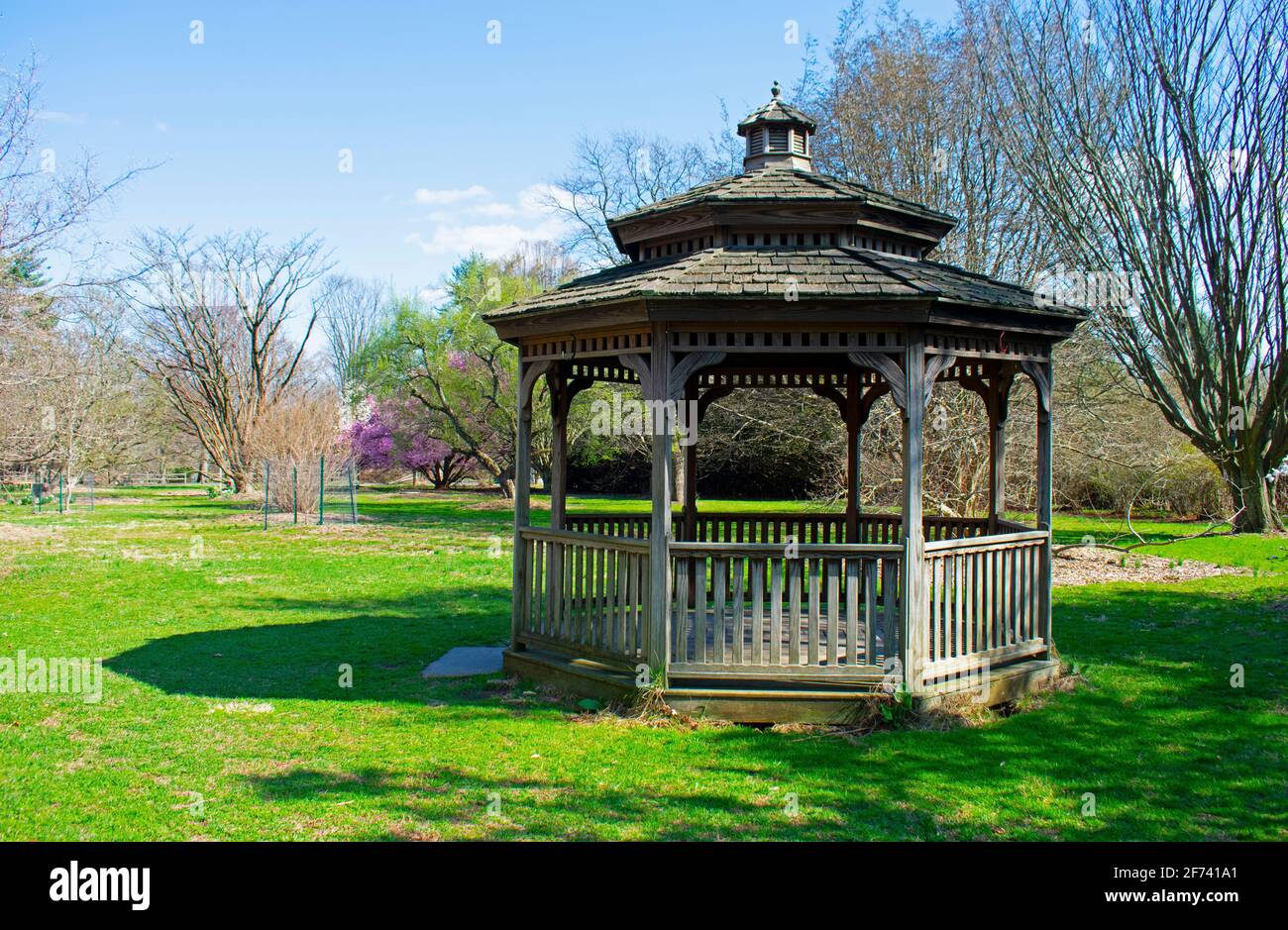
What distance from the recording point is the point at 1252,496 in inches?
699

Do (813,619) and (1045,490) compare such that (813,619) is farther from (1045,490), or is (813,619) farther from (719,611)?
(1045,490)

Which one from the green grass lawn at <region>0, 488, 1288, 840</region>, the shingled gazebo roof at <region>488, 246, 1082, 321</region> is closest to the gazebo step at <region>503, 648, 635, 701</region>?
the green grass lawn at <region>0, 488, 1288, 840</region>

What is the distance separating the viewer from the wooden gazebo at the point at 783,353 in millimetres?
6320

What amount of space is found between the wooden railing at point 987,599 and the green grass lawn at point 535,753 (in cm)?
48

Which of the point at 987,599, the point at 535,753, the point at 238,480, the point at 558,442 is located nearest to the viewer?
the point at 535,753

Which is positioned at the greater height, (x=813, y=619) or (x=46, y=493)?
(x=46, y=493)

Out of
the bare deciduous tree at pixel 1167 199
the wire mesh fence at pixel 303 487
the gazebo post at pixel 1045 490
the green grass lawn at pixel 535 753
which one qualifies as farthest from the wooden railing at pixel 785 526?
the wire mesh fence at pixel 303 487

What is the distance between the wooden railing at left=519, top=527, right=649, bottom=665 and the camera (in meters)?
6.77

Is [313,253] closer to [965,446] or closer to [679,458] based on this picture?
[679,458]

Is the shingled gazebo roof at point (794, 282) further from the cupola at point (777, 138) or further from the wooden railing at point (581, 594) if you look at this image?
the wooden railing at point (581, 594)

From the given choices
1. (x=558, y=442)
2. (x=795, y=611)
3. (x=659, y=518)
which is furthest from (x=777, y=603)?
(x=558, y=442)

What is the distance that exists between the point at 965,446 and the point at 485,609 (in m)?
9.82

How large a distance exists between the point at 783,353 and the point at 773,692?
8.73 feet

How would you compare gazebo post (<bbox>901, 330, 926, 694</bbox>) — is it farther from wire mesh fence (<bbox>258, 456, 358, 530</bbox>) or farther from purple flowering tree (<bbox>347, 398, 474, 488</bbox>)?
purple flowering tree (<bbox>347, 398, 474, 488</bbox>)
